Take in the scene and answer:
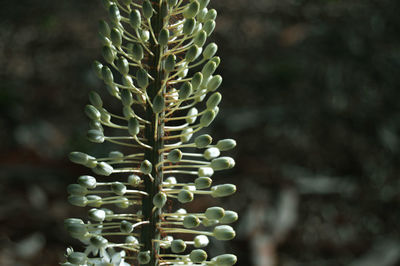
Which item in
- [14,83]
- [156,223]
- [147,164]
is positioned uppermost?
[14,83]

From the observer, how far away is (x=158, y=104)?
144cm

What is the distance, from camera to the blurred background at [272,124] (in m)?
5.05

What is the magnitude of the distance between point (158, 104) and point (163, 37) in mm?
212

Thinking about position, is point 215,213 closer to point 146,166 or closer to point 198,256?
point 198,256

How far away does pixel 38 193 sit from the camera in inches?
206

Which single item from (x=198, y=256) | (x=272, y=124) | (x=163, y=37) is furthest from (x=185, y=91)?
(x=272, y=124)

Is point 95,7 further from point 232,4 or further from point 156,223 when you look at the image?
point 156,223

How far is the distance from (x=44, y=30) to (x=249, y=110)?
4054mm

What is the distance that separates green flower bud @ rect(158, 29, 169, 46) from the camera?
1451mm

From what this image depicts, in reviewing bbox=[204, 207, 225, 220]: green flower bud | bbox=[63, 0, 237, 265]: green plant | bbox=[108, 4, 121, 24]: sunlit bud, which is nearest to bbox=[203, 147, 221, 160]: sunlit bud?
bbox=[63, 0, 237, 265]: green plant

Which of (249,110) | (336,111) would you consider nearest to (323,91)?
(336,111)

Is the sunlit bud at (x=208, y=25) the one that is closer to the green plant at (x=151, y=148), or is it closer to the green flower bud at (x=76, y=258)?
the green plant at (x=151, y=148)

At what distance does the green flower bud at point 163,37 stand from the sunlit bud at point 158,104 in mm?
169

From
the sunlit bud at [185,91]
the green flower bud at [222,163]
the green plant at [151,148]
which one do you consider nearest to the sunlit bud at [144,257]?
the green plant at [151,148]
